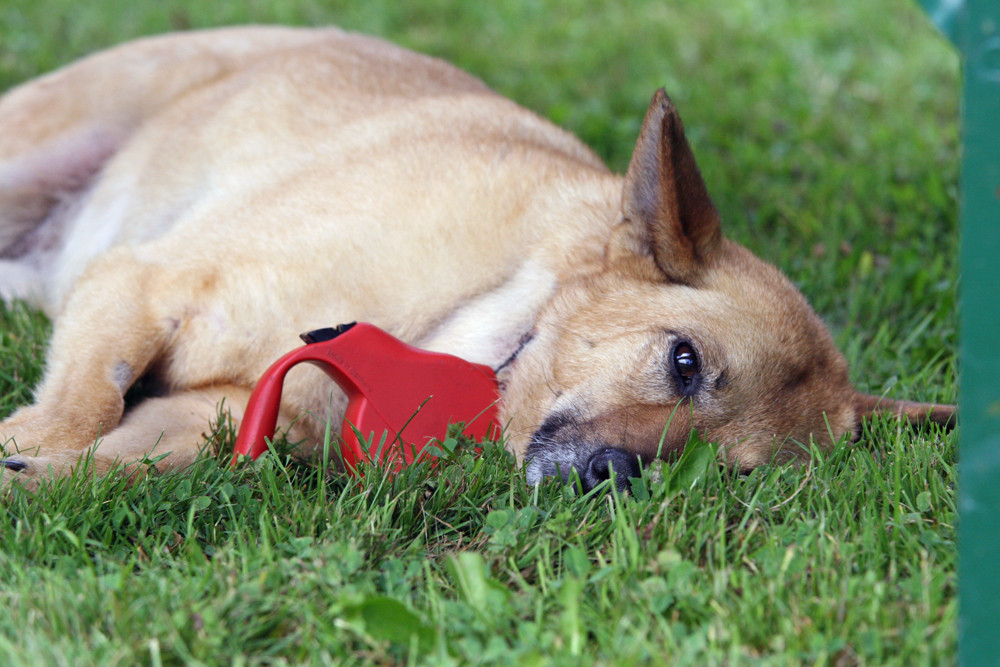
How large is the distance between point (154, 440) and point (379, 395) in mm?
722

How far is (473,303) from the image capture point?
10.3 ft

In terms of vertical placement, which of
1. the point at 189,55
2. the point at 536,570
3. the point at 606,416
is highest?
the point at 189,55

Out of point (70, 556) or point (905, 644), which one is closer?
point (905, 644)

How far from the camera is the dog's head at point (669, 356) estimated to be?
2.72 meters

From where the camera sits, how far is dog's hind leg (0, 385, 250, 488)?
2617mm

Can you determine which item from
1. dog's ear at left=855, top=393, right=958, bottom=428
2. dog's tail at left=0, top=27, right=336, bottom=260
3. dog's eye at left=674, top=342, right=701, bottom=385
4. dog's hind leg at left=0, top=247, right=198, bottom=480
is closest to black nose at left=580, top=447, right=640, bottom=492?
dog's eye at left=674, top=342, right=701, bottom=385

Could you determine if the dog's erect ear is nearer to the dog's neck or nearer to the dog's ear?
the dog's neck

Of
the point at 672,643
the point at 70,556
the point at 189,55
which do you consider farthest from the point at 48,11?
the point at 672,643

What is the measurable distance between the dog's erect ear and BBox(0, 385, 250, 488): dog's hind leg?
135 cm

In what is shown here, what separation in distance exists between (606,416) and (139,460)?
4.35 feet

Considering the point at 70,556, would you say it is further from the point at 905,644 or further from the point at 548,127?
the point at 548,127

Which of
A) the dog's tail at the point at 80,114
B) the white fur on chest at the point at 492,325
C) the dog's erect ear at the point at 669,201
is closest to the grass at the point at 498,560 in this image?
the white fur on chest at the point at 492,325

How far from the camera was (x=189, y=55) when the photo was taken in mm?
4652

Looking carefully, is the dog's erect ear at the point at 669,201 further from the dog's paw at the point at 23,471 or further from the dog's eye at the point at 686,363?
the dog's paw at the point at 23,471
